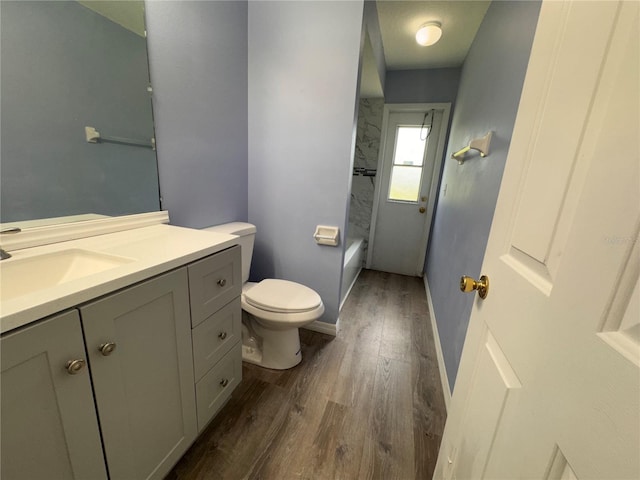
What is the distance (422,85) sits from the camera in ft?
8.96

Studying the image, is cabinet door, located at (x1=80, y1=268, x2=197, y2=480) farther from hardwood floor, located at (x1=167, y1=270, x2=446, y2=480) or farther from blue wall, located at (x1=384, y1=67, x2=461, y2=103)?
blue wall, located at (x1=384, y1=67, x2=461, y2=103)

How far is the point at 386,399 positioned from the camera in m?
1.41

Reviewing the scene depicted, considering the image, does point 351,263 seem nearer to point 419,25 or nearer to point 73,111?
point 419,25

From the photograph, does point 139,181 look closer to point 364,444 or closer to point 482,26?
point 364,444

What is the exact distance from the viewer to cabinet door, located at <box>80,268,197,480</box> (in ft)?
2.11

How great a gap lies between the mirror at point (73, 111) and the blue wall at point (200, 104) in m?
0.08

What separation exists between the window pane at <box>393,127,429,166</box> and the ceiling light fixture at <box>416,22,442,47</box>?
42.2 inches

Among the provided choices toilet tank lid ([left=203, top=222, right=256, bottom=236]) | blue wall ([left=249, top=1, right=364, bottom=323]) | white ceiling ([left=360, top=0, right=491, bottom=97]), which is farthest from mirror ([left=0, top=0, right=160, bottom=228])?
white ceiling ([left=360, top=0, right=491, bottom=97])

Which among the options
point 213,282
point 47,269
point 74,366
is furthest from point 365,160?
point 74,366

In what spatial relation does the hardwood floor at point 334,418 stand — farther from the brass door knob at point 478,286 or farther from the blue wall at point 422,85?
the blue wall at point 422,85

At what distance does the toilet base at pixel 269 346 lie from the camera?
5.08 feet

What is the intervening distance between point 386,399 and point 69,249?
1587 millimetres

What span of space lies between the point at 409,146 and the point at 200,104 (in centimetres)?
237

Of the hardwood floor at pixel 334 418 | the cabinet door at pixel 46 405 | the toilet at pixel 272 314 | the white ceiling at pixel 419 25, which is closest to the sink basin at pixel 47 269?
the cabinet door at pixel 46 405
